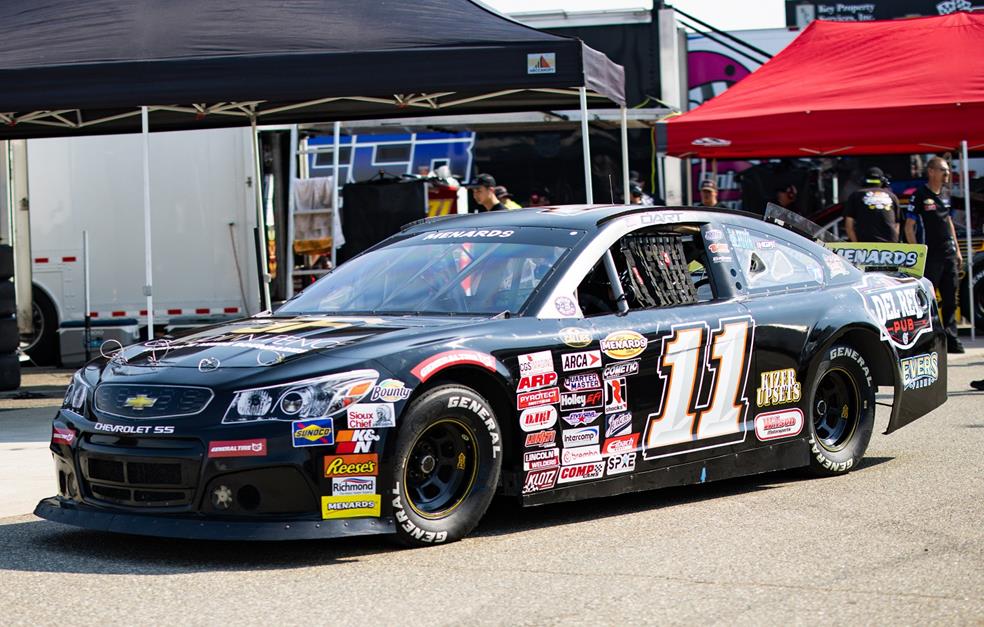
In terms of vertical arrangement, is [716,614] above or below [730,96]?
below

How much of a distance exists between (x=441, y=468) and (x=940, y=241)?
10041mm

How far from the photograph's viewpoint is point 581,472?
6078mm

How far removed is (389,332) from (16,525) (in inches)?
82.1

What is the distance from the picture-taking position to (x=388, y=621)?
4.53 m

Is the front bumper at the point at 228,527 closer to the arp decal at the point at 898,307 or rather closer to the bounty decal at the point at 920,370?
the arp decal at the point at 898,307

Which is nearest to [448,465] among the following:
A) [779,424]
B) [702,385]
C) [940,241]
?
[702,385]

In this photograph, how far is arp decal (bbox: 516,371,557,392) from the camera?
591cm

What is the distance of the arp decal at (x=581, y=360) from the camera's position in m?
6.07

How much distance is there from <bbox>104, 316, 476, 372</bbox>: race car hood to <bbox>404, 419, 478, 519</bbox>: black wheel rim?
422 millimetres

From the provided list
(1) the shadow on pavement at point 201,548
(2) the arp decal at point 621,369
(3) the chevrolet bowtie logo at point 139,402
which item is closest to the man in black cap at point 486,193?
(1) the shadow on pavement at point 201,548

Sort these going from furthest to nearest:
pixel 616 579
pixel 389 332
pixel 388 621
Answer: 1. pixel 389 332
2. pixel 616 579
3. pixel 388 621

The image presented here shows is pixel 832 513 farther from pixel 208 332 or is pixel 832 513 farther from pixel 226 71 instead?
pixel 226 71

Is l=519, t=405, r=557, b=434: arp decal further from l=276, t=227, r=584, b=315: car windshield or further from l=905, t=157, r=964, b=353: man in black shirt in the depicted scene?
l=905, t=157, r=964, b=353: man in black shirt

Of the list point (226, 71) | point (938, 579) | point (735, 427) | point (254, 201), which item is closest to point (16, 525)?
point (735, 427)
